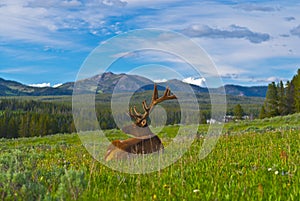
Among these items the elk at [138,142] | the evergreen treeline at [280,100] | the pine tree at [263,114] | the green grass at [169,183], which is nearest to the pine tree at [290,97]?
the evergreen treeline at [280,100]

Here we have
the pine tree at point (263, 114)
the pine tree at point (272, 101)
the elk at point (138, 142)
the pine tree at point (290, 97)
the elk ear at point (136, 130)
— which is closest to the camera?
the elk at point (138, 142)

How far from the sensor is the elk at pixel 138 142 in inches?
428

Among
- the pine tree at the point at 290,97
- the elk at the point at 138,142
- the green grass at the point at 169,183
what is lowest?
the green grass at the point at 169,183

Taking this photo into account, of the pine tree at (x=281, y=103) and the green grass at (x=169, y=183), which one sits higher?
the pine tree at (x=281, y=103)

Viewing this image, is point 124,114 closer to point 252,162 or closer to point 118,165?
point 118,165

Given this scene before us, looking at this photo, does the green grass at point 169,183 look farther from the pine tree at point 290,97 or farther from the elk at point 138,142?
the pine tree at point 290,97

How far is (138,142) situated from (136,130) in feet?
3.16

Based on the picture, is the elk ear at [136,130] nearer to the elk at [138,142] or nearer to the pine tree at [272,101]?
the elk at [138,142]

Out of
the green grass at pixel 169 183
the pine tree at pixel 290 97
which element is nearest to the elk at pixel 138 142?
the green grass at pixel 169 183

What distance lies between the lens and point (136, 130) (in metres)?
12.6

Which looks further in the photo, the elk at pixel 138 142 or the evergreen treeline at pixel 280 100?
the evergreen treeline at pixel 280 100

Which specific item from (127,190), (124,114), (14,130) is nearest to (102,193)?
(127,190)

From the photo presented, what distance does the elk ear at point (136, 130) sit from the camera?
40.7 feet

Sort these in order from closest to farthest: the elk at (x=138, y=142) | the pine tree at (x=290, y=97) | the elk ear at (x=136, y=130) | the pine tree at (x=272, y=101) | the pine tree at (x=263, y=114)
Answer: the elk at (x=138, y=142)
the elk ear at (x=136, y=130)
the pine tree at (x=272, y=101)
the pine tree at (x=290, y=97)
the pine tree at (x=263, y=114)
